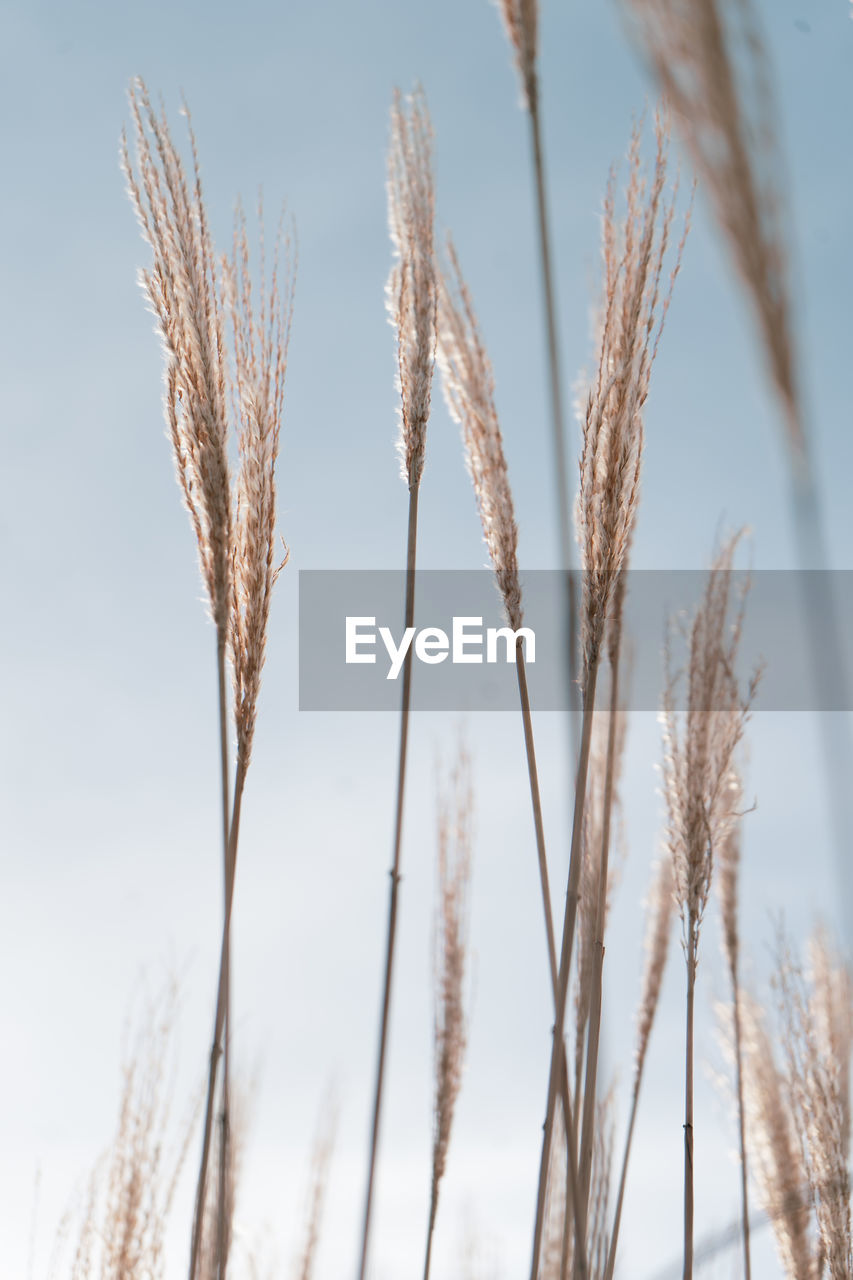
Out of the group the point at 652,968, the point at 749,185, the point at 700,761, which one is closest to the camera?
the point at 749,185

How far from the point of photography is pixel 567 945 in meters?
1.47

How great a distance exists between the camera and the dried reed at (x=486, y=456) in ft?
5.37

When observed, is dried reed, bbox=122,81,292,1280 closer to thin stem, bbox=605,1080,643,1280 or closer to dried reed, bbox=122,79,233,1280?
dried reed, bbox=122,79,233,1280

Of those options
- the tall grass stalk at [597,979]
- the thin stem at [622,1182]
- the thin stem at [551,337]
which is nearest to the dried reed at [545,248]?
the thin stem at [551,337]

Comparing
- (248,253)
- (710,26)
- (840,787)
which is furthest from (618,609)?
(710,26)

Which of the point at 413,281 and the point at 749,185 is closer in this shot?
the point at 749,185

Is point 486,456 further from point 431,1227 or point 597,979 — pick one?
point 431,1227

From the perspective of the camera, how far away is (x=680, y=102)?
2.02 feet

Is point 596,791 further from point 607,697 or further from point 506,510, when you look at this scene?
point 506,510

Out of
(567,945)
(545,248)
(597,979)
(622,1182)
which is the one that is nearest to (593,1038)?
(597,979)

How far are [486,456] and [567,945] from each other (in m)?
0.77

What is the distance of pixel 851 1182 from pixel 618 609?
136cm

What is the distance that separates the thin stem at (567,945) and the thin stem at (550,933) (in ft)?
0.05

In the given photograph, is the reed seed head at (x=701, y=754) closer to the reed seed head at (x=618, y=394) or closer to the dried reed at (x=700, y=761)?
the dried reed at (x=700, y=761)
